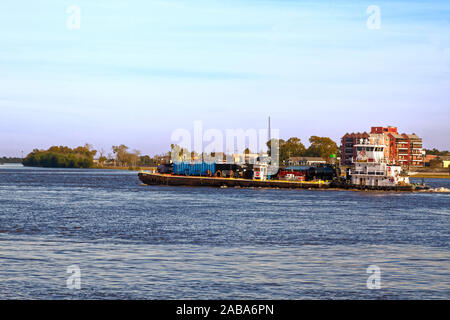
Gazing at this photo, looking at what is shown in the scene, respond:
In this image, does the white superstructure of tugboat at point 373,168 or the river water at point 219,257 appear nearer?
the river water at point 219,257

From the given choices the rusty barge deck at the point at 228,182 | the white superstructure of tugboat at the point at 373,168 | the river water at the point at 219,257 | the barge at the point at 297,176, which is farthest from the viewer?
the rusty barge deck at the point at 228,182

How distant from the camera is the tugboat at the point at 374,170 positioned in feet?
401

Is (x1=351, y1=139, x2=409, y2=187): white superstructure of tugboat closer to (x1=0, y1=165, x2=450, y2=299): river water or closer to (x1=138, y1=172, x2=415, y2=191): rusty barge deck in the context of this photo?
(x1=138, y1=172, x2=415, y2=191): rusty barge deck

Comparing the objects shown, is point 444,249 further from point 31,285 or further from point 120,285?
point 31,285

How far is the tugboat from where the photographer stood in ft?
401

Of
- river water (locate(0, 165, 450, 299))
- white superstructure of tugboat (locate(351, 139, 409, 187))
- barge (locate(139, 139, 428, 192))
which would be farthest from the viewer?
barge (locate(139, 139, 428, 192))

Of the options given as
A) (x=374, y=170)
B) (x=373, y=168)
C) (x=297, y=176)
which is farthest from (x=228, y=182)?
(x=374, y=170)

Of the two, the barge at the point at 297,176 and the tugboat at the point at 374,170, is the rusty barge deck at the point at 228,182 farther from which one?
the tugboat at the point at 374,170

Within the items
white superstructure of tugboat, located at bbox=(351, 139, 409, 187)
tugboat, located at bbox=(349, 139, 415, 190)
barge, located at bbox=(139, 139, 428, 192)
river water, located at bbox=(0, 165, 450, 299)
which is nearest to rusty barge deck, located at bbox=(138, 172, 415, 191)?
barge, located at bbox=(139, 139, 428, 192)

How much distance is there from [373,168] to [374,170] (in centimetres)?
52

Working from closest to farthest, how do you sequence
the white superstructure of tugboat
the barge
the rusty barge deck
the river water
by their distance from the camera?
the river water
the white superstructure of tugboat
the barge
the rusty barge deck

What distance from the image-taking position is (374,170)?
12362 cm

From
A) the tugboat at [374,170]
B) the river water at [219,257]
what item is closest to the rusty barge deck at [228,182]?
the tugboat at [374,170]
